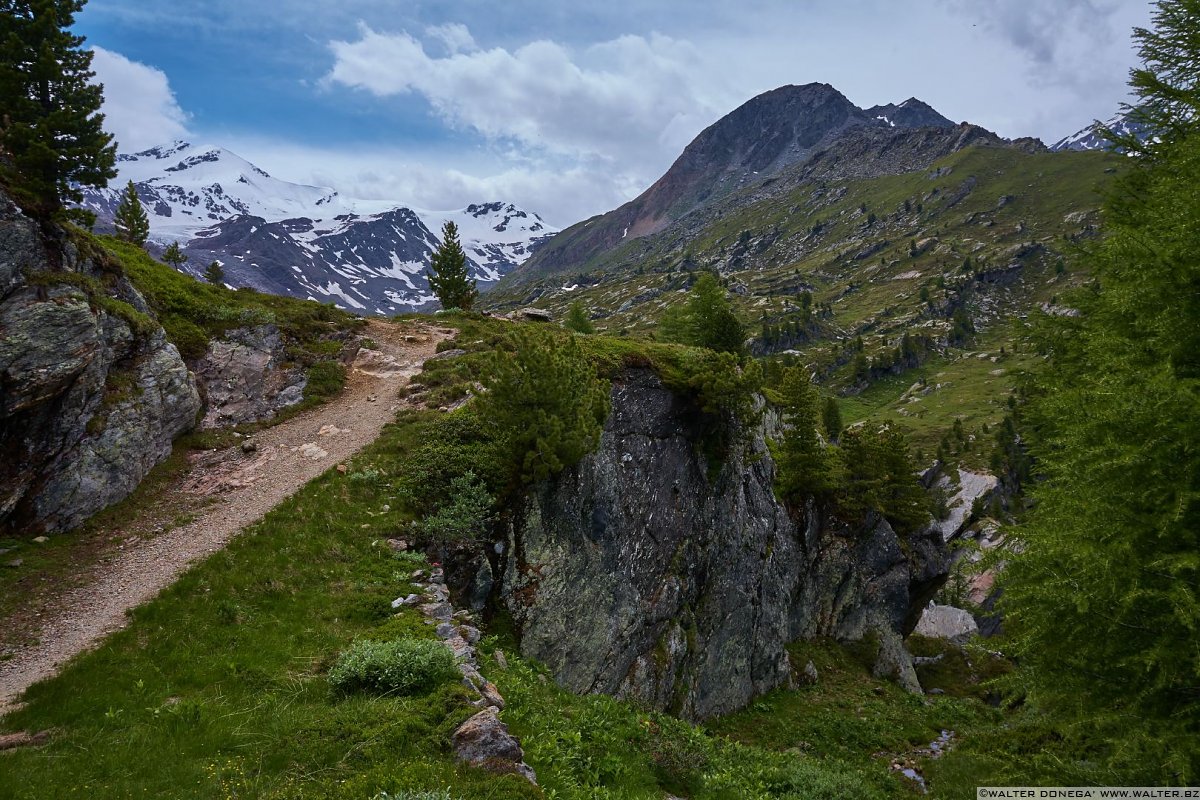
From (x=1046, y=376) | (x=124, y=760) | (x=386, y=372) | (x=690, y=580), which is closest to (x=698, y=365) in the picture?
(x=690, y=580)

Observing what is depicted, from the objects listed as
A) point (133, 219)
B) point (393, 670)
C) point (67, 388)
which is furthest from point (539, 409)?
point (133, 219)

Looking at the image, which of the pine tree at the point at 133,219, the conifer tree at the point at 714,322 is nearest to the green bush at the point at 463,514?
the conifer tree at the point at 714,322

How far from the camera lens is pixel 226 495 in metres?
→ 21.3

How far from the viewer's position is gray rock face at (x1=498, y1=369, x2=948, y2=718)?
70.0ft

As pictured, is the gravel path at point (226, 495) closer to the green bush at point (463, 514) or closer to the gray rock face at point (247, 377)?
the gray rock face at point (247, 377)

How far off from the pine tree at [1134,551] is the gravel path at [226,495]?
19.4 m

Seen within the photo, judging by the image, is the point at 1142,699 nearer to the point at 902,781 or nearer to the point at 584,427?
the point at 584,427

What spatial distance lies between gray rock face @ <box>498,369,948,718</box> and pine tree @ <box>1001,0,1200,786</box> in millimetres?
14432

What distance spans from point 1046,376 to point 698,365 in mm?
15923

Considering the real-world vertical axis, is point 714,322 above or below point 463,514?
above

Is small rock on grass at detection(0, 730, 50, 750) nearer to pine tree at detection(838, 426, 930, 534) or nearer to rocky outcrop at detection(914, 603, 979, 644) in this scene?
pine tree at detection(838, 426, 930, 534)

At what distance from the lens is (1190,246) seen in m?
9.34

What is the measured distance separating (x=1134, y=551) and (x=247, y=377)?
115ft

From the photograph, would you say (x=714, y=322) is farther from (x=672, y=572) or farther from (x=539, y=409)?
(x=539, y=409)
